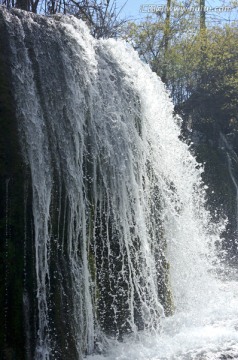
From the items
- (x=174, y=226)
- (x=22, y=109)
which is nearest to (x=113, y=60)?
(x=22, y=109)

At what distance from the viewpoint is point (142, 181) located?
5.05 m

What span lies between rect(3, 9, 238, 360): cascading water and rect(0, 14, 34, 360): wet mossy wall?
0.26 ft

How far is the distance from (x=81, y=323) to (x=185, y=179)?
260 centimetres

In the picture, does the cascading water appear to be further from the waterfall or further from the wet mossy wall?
the waterfall

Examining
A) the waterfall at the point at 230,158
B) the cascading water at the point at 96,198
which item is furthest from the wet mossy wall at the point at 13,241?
the waterfall at the point at 230,158

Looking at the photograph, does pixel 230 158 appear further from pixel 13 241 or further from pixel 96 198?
pixel 13 241

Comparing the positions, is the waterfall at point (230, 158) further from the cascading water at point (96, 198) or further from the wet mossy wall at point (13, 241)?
the wet mossy wall at point (13, 241)

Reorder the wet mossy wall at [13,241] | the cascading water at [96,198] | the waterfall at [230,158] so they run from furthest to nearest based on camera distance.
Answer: the waterfall at [230,158], the cascading water at [96,198], the wet mossy wall at [13,241]

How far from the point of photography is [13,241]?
378cm

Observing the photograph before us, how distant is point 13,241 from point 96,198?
95 cm

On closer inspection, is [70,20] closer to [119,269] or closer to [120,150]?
[120,150]

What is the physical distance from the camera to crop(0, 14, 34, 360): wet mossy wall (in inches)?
144

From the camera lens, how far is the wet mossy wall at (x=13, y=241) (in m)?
3.67

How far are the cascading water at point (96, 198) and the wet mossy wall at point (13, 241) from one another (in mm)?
79
